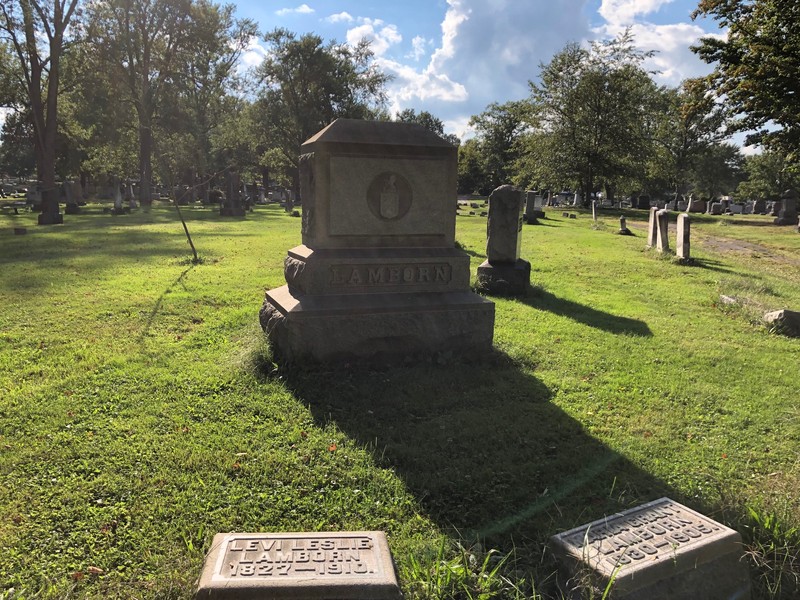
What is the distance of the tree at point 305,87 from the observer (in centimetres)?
3838

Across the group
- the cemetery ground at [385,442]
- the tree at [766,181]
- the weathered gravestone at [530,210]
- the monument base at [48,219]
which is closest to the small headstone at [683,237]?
the cemetery ground at [385,442]

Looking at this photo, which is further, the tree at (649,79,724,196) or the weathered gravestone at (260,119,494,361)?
the tree at (649,79,724,196)

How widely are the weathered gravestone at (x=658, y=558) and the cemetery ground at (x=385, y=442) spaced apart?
0.15m

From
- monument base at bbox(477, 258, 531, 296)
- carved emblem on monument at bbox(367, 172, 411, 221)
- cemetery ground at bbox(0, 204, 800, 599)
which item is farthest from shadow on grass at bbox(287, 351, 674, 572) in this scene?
monument base at bbox(477, 258, 531, 296)

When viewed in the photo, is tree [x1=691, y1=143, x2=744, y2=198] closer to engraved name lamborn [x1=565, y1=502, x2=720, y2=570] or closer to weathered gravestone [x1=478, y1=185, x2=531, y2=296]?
weathered gravestone [x1=478, y1=185, x2=531, y2=296]

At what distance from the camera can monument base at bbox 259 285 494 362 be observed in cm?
437

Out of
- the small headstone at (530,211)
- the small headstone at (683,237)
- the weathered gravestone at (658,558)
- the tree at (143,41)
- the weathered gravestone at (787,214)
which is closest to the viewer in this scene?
the weathered gravestone at (658,558)

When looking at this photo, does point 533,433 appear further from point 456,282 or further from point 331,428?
point 456,282

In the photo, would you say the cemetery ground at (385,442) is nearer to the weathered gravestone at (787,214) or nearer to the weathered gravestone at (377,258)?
the weathered gravestone at (377,258)

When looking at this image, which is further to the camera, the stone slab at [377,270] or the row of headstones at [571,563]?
the stone slab at [377,270]

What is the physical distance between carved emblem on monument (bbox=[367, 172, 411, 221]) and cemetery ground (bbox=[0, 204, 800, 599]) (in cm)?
147

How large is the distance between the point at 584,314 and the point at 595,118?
3125 cm

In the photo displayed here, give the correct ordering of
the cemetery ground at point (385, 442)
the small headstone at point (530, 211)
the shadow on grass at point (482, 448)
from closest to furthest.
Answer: the cemetery ground at point (385, 442) < the shadow on grass at point (482, 448) < the small headstone at point (530, 211)

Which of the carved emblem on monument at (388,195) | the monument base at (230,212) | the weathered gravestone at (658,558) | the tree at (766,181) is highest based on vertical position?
the tree at (766,181)
